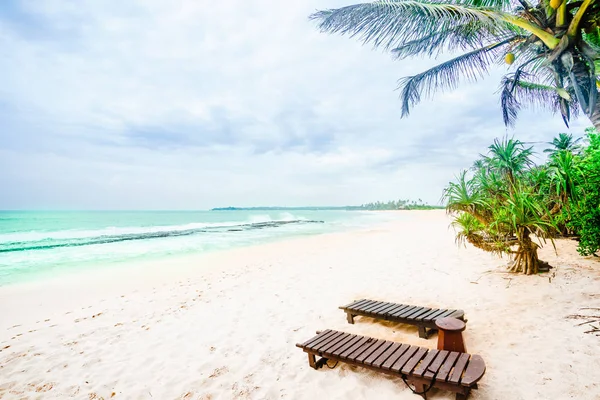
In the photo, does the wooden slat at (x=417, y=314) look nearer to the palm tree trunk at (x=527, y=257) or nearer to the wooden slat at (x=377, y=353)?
the wooden slat at (x=377, y=353)

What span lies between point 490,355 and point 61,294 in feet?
32.0

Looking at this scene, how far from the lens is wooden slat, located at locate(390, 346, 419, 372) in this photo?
2.58m

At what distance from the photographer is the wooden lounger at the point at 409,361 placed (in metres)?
2.35

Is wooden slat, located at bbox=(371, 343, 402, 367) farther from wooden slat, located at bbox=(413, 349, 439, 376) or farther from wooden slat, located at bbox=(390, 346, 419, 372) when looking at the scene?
wooden slat, located at bbox=(413, 349, 439, 376)

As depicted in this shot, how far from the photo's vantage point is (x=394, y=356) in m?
2.78

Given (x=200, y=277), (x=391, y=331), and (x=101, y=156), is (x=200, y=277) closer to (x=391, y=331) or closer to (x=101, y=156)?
(x=391, y=331)

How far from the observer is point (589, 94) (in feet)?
14.5

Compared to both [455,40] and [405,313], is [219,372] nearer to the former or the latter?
[405,313]

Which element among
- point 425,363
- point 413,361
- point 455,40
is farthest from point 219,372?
point 455,40

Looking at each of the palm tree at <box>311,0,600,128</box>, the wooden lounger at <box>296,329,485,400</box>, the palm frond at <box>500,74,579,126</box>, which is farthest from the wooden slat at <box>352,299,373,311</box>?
the palm frond at <box>500,74,579,126</box>

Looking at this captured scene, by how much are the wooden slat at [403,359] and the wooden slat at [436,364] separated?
8.8 inches

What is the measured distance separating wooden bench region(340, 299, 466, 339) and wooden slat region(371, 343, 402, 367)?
91 centimetres

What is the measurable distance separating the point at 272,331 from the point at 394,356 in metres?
2.07

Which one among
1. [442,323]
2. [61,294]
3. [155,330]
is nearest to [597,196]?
[442,323]
